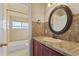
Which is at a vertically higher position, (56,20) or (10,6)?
(10,6)

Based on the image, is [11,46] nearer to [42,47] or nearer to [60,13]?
[42,47]

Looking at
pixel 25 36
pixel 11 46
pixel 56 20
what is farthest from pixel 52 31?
pixel 11 46

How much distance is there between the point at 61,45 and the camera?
1140 millimetres

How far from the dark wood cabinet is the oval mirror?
17 centimetres

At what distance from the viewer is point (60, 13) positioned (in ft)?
4.23

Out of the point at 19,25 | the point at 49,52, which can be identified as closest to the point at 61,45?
the point at 49,52

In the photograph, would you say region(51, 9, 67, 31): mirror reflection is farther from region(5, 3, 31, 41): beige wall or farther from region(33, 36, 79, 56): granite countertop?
region(5, 3, 31, 41): beige wall

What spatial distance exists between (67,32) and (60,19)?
0.50 ft

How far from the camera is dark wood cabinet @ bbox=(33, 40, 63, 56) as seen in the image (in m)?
1.13

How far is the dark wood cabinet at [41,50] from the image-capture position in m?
1.13

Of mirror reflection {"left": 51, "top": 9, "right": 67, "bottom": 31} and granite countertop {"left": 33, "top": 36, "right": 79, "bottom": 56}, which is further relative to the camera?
mirror reflection {"left": 51, "top": 9, "right": 67, "bottom": 31}

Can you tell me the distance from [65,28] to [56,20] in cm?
12

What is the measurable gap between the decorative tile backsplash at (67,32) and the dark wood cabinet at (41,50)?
0.32 ft

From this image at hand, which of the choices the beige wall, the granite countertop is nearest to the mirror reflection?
the granite countertop
